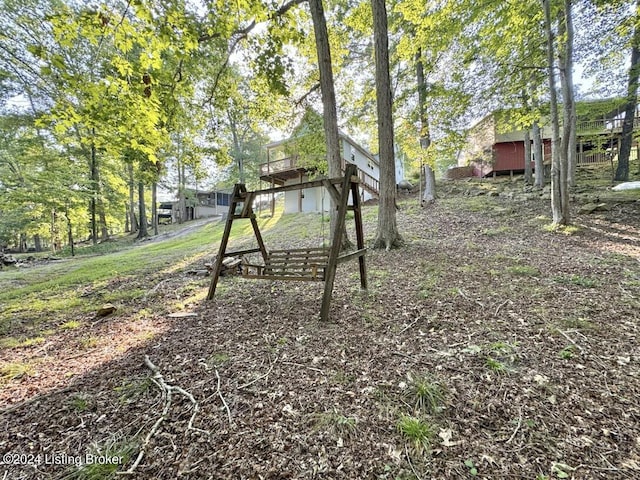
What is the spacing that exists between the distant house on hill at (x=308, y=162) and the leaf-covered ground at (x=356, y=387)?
6.20m

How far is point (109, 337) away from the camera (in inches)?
128

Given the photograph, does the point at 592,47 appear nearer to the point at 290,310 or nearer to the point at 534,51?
the point at 534,51

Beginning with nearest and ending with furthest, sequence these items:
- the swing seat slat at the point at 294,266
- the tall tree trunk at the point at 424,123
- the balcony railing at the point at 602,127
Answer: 1. the swing seat slat at the point at 294,266
2. the tall tree trunk at the point at 424,123
3. the balcony railing at the point at 602,127

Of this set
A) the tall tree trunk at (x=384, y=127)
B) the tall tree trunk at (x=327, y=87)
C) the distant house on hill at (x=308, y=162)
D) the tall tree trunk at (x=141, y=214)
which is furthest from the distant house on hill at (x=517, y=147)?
the tall tree trunk at (x=141, y=214)

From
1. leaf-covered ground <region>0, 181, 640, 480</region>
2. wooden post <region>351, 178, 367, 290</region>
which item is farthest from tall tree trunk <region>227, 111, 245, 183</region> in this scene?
wooden post <region>351, 178, 367, 290</region>

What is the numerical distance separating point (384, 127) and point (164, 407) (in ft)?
20.6

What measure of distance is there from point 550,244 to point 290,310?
6.20 meters

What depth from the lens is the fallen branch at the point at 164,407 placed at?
5.23 feet

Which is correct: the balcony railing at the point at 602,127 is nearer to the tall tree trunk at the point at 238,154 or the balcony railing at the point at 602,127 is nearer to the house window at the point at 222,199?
the tall tree trunk at the point at 238,154

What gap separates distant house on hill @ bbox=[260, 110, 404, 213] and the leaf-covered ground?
6199 millimetres

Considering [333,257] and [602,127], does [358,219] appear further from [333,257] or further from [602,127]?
[602,127]

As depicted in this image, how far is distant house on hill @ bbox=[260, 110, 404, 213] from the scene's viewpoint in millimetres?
8836

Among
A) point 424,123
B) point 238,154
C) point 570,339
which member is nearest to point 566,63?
point 424,123

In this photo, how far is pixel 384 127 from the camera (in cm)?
622
